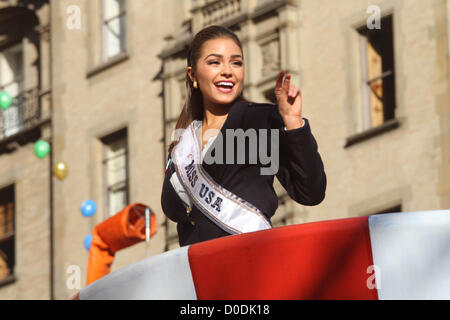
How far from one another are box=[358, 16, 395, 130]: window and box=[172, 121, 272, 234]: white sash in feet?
52.3

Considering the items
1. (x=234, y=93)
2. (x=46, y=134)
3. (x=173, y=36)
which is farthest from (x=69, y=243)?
(x=234, y=93)

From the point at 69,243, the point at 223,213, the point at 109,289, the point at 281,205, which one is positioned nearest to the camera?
the point at 109,289

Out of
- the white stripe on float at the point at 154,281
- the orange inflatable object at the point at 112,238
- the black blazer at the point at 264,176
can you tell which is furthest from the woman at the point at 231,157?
the orange inflatable object at the point at 112,238

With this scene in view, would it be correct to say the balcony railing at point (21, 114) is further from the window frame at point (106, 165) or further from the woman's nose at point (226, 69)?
the woman's nose at point (226, 69)

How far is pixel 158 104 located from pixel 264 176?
821 inches

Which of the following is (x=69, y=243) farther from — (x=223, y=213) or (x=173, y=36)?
(x=223, y=213)

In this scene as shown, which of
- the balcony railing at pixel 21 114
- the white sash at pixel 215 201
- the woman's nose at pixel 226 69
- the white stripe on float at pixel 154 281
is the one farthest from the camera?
the balcony railing at pixel 21 114

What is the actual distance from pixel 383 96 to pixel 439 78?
4.16 feet

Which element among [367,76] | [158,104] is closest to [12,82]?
[158,104]

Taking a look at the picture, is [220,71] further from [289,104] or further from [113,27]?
[113,27]

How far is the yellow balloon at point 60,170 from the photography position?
25.6 meters

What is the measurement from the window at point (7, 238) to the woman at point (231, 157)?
79.5 ft

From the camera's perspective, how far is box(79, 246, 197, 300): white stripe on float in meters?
3.60
